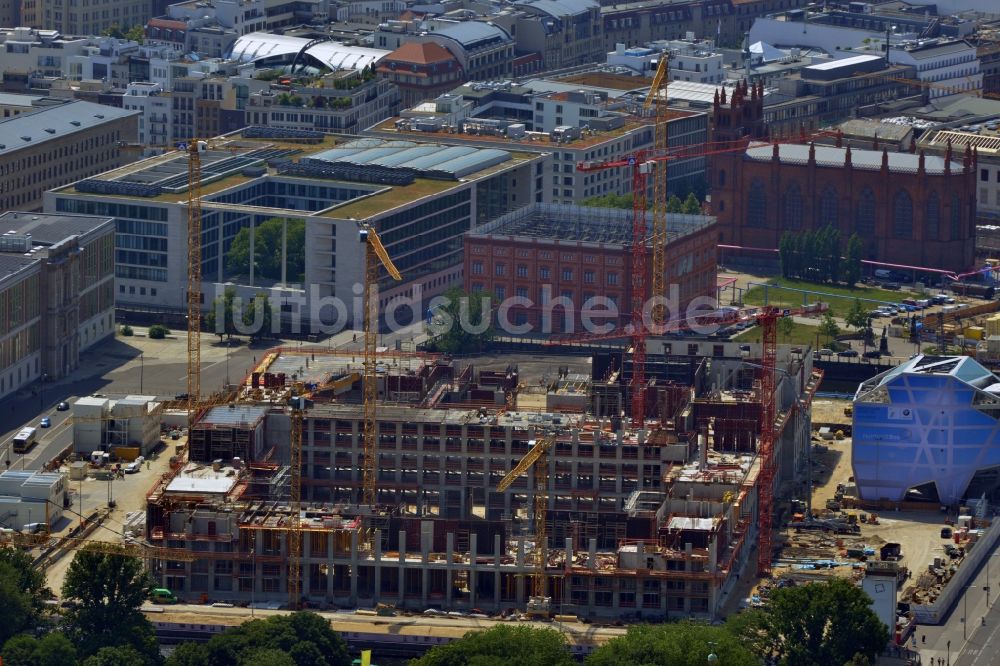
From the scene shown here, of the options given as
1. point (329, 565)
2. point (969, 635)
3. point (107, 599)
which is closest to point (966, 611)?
point (969, 635)

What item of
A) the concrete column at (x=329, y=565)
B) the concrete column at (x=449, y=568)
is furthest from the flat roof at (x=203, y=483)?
the concrete column at (x=449, y=568)

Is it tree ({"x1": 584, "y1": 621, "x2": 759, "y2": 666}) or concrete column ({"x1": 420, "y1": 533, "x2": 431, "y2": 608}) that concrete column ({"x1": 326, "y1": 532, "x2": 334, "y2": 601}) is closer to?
concrete column ({"x1": 420, "y1": 533, "x2": 431, "y2": 608})

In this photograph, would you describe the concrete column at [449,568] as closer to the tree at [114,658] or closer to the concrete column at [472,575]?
the concrete column at [472,575]

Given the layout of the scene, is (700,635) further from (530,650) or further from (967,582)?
(967,582)

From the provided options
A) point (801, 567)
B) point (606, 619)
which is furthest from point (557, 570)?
point (801, 567)

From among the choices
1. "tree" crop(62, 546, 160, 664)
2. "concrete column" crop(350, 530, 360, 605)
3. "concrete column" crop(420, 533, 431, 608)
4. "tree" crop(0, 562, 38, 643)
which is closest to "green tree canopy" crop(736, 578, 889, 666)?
"concrete column" crop(420, 533, 431, 608)

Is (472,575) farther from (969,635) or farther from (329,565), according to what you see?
(969,635)
